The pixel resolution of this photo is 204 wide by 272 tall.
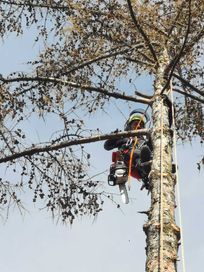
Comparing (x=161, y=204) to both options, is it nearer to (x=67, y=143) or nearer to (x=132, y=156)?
(x=67, y=143)

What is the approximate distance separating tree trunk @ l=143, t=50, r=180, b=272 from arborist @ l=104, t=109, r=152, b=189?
0.68 metres

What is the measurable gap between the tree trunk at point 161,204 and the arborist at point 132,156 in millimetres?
677

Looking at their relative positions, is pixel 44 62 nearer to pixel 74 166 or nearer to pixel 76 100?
pixel 76 100

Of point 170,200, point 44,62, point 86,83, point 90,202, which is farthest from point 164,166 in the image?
point 44,62

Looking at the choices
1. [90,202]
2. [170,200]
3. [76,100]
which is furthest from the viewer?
[76,100]

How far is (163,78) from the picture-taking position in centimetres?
619

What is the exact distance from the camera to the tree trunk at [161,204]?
14.6 ft

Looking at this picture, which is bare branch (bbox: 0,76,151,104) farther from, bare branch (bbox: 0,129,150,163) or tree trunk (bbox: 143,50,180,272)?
bare branch (bbox: 0,129,150,163)

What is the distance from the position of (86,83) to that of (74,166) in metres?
0.89

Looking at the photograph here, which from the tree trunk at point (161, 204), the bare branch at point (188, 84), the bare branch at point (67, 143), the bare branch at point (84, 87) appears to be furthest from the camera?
the bare branch at point (188, 84)

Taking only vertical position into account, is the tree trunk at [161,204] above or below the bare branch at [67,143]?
below

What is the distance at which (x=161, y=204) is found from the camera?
4.82m

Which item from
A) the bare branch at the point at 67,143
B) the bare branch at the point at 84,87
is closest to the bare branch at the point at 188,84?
the bare branch at the point at 84,87

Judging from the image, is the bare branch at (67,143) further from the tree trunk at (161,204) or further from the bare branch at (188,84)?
the bare branch at (188,84)
